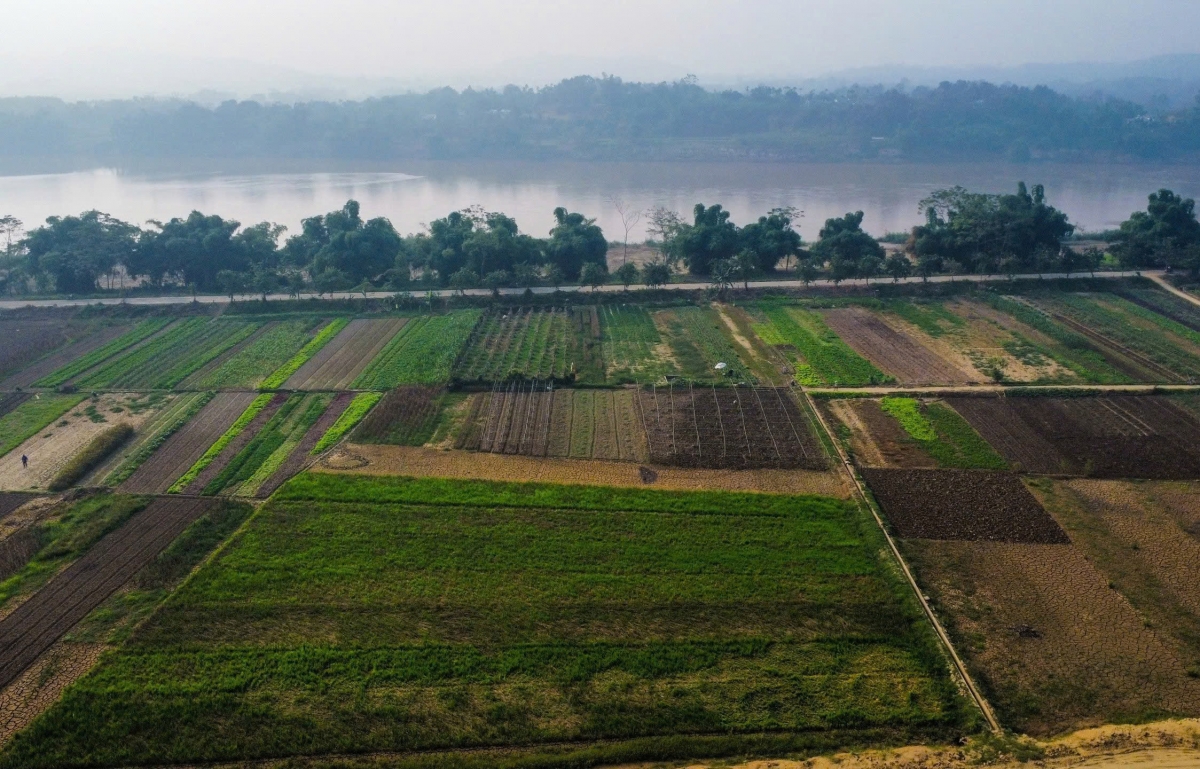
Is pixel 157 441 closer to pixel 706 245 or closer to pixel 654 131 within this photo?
Result: pixel 706 245

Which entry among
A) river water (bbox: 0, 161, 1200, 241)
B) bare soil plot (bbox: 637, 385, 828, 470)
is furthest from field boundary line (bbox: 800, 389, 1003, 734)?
river water (bbox: 0, 161, 1200, 241)

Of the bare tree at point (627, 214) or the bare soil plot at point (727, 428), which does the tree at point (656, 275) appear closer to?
the bare soil plot at point (727, 428)

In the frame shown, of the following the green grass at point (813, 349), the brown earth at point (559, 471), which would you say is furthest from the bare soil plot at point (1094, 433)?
the brown earth at point (559, 471)

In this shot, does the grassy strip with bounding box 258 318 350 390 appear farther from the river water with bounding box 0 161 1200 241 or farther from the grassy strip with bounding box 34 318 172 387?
the river water with bounding box 0 161 1200 241

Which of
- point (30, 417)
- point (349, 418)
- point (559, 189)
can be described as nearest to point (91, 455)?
point (30, 417)

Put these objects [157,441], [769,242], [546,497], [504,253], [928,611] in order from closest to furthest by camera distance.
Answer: [928,611] → [546,497] → [157,441] → [504,253] → [769,242]

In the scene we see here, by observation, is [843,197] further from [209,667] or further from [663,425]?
[209,667]
